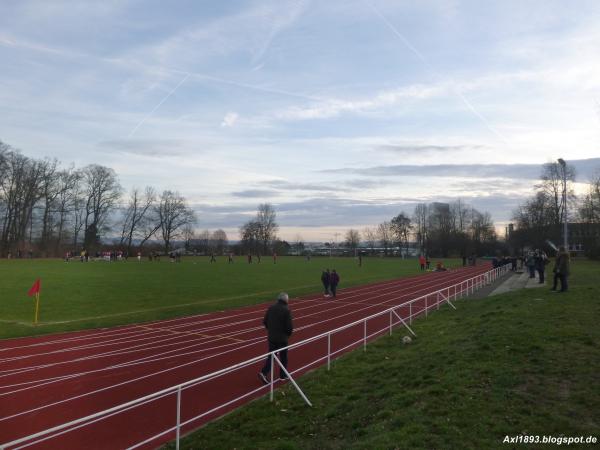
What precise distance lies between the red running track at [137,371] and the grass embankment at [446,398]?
0.81m

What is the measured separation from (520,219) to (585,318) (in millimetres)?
74581

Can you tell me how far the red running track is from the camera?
7.25 metres

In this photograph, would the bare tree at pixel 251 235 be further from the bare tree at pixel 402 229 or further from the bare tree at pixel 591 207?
the bare tree at pixel 591 207

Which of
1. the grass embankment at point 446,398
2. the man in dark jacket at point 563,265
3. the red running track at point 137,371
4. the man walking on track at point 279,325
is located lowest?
the red running track at point 137,371

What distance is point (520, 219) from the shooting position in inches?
3110

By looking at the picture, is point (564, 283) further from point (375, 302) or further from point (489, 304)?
point (375, 302)

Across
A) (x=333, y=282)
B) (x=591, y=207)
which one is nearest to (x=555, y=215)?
(x=591, y=207)

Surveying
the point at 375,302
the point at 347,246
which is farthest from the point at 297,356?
the point at 347,246

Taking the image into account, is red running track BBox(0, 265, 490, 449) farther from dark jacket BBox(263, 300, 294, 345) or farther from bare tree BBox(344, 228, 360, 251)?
bare tree BBox(344, 228, 360, 251)

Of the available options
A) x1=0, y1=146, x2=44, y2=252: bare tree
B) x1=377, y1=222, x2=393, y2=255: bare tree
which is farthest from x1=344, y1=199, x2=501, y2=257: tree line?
x1=0, y1=146, x2=44, y2=252: bare tree

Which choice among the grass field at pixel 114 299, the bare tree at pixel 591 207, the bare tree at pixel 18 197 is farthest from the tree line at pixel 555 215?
the bare tree at pixel 18 197

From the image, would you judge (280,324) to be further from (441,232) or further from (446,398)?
(441,232)

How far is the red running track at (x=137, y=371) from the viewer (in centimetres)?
725

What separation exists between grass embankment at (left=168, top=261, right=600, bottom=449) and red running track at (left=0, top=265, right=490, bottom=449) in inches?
32.0
